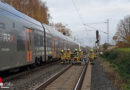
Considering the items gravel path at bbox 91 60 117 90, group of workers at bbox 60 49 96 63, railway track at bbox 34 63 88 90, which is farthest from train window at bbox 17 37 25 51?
group of workers at bbox 60 49 96 63

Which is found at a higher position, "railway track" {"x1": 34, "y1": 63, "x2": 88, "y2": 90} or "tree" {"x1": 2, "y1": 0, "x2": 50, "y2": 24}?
"tree" {"x1": 2, "y1": 0, "x2": 50, "y2": 24}

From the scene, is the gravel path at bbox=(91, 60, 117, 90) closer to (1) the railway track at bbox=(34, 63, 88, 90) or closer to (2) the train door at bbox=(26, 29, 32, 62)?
(1) the railway track at bbox=(34, 63, 88, 90)

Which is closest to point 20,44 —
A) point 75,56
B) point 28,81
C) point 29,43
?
point 29,43

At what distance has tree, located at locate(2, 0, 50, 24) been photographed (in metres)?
40.1

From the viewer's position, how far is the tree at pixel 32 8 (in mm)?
40062

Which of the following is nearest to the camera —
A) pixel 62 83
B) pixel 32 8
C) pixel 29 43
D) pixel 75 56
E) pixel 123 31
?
pixel 62 83

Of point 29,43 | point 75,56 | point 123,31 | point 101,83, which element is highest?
point 123,31

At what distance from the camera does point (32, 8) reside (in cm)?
4309

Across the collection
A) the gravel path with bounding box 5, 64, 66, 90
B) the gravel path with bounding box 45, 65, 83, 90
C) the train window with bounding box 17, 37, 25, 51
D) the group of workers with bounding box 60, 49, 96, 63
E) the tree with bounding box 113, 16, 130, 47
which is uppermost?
the tree with bounding box 113, 16, 130, 47

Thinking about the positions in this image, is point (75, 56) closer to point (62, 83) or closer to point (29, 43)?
point (29, 43)

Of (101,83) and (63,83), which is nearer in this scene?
(63,83)

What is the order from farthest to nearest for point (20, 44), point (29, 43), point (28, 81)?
point (29, 43) → point (20, 44) → point (28, 81)

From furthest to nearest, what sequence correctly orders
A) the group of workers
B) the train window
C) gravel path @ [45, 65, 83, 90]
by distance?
1. the group of workers
2. the train window
3. gravel path @ [45, 65, 83, 90]

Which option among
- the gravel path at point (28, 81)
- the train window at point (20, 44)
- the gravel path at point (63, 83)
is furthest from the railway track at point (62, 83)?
the train window at point (20, 44)
